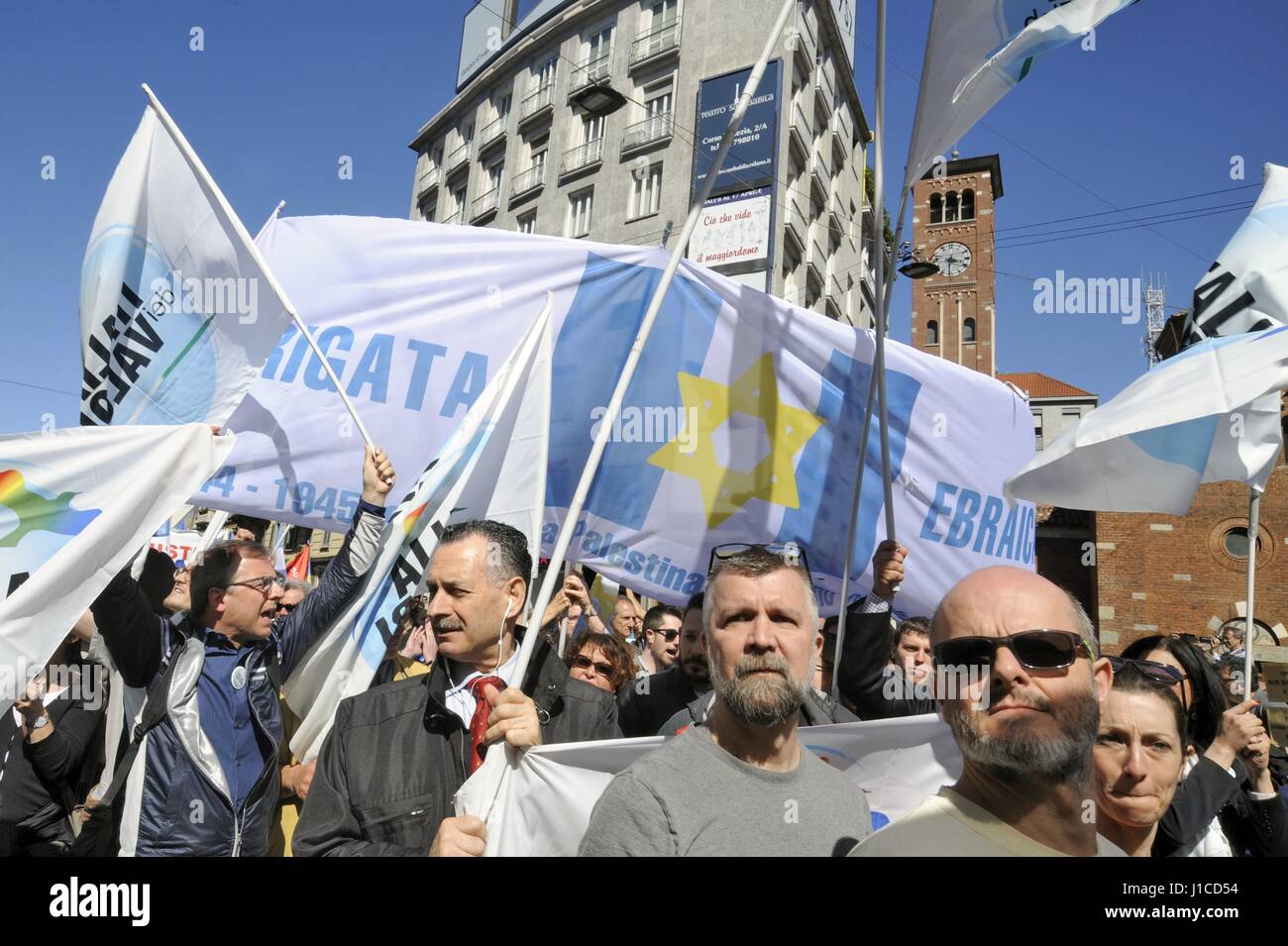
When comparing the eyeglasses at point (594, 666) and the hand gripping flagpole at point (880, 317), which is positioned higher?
the hand gripping flagpole at point (880, 317)

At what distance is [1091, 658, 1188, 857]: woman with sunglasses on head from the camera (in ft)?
7.18

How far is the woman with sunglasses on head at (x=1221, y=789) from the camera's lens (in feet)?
7.86

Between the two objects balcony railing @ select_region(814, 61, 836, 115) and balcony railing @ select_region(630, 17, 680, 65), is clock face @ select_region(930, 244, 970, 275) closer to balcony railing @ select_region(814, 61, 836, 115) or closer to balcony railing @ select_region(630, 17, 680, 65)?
balcony railing @ select_region(814, 61, 836, 115)

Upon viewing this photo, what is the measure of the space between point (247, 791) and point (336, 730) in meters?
1.01

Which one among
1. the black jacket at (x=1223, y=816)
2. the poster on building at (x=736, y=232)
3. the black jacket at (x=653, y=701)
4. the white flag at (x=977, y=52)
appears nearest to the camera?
the black jacket at (x=1223, y=816)

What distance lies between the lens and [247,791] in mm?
2955

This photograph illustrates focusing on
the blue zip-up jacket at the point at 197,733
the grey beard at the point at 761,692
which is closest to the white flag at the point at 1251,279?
the grey beard at the point at 761,692

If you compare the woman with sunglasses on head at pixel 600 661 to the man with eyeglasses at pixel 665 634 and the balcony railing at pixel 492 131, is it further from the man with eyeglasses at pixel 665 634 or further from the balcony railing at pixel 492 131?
Result: the balcony railing at pixel 492 131

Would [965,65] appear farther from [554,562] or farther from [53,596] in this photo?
[53,596]

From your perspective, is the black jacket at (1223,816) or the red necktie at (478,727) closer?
the red necktie at (478,727)

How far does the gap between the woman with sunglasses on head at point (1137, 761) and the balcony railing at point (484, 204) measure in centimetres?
2959

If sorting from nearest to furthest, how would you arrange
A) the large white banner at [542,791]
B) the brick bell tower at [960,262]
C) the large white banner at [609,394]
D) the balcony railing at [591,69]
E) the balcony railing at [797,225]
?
the large white banner at [542,791] → the large white banner at [609,394] → the balcony railing at [797,225] → the balcony railing at [591,69] → the brick bell tower at [960,262]
